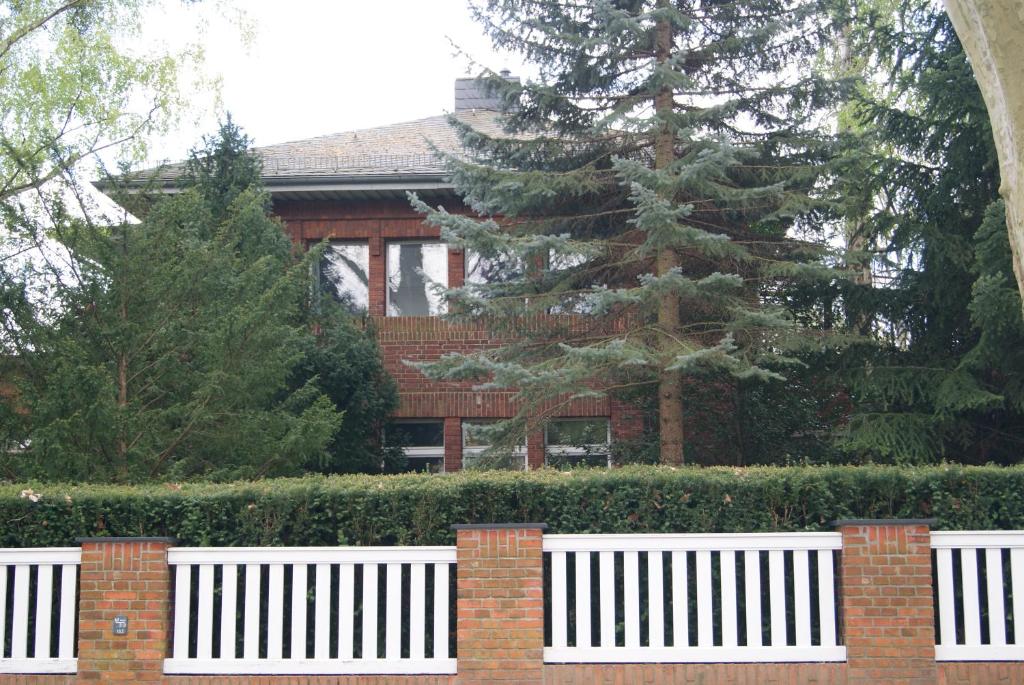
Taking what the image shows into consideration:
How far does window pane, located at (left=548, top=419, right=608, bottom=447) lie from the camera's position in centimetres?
1638

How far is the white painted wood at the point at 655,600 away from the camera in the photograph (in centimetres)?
749

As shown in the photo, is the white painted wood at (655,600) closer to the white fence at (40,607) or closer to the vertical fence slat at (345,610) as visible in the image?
the vertical fence slat at (345,610)

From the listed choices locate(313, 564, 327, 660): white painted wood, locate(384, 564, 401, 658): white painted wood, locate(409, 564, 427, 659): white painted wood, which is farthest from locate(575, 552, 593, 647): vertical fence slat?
locate(313, 564, 327, 660): white painted wood

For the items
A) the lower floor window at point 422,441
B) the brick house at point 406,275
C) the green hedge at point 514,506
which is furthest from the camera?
the lower floor window at point 422,441

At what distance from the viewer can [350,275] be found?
709 inches

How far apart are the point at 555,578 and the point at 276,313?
481cm

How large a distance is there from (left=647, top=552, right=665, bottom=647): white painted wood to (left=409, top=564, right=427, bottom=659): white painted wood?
62.5 inches

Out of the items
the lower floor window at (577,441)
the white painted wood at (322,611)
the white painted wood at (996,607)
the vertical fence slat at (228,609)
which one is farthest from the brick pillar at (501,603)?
the lower floor window at (577,441)

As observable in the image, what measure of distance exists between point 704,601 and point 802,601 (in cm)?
70

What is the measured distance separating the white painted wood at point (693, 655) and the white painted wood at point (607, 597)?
95 mm

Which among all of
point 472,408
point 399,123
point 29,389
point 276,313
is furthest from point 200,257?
point 399,123

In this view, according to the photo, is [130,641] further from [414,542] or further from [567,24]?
[567,24]

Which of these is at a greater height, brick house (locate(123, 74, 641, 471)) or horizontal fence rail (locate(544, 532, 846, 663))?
brick house (locate(123, 74, 641, 471))

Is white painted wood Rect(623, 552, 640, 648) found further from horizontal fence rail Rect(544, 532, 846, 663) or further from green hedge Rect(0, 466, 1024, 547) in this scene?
green hedge Rect(0, 466, 1024, 547)
